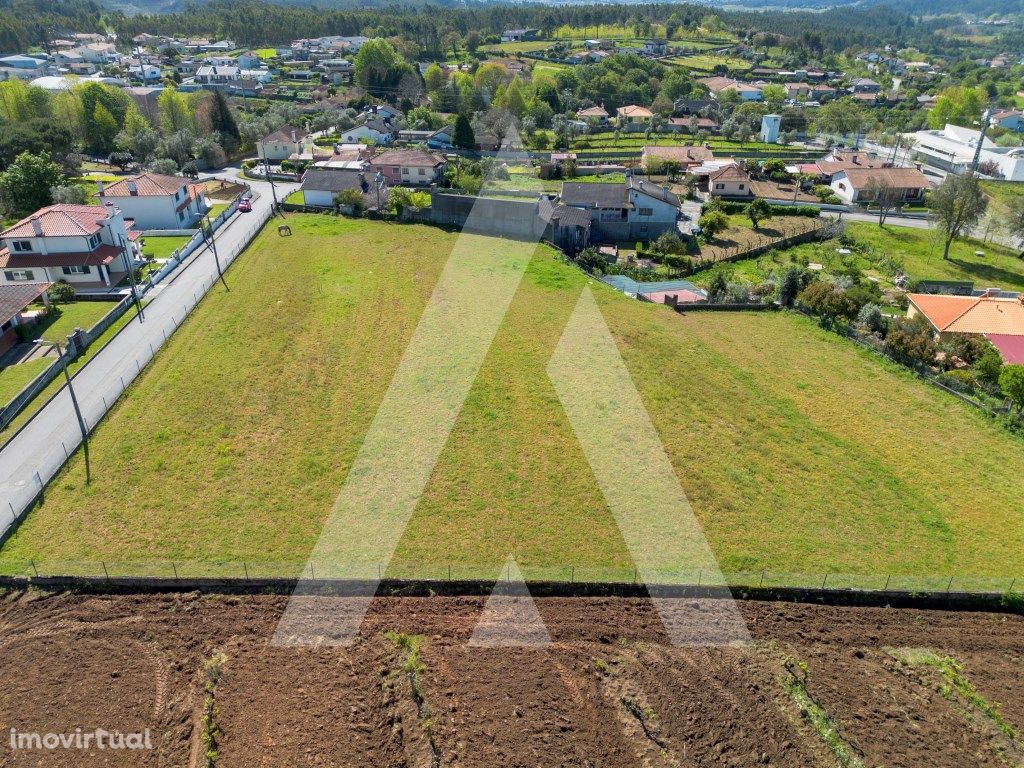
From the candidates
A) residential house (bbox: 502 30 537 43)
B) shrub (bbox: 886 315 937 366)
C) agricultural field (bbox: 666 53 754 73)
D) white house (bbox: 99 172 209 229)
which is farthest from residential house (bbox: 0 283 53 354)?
residential house (bbox: 502 30 537 43)

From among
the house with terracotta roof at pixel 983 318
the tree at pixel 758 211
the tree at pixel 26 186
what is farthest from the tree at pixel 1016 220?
the tree at pixel 26 186

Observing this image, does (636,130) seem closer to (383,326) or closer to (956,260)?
(956,260)

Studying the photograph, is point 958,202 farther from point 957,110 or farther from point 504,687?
point 957,110

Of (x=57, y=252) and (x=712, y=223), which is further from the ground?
(x=57, y=252)

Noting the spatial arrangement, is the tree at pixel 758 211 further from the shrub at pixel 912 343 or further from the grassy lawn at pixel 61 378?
the grassy lawn at pixel 61 378

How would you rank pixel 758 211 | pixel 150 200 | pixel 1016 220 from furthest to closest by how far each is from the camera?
pixel 758 211, pixel 1016 220, pixel 150 200

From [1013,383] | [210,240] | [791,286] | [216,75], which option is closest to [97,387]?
[210,240]

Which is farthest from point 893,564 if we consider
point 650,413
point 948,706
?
point 650,413
